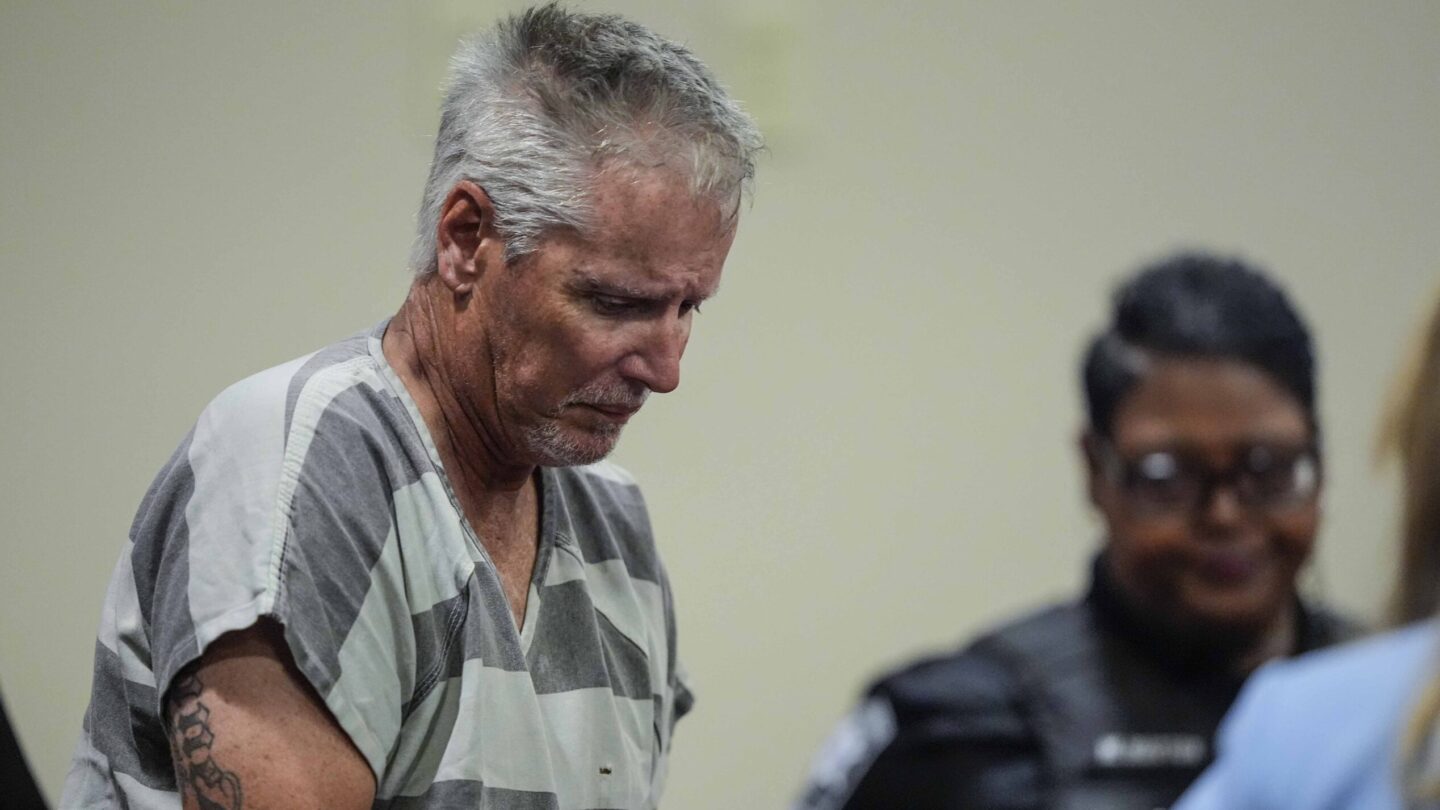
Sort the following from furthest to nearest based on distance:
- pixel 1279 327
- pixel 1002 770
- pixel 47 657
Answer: pixel 47 657, pixel 1279 327, pixel 1002 770

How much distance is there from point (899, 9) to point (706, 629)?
939mm

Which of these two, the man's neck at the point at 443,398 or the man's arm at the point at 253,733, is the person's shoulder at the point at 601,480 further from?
the man's arm at the point at 253,733

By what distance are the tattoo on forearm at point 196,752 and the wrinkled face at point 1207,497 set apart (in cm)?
65

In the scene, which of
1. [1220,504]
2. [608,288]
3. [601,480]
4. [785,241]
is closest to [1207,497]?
[1220,504]

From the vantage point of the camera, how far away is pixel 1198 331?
82 cm

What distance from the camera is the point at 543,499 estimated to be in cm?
147

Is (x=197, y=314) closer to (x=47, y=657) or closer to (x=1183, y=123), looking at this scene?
(x=47, y=657)

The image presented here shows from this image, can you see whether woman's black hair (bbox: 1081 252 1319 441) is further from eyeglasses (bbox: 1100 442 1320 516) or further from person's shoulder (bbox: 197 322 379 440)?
person's shoulder (bbox: 197 322 379 440)

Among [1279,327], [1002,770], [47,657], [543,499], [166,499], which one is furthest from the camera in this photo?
[47,657]

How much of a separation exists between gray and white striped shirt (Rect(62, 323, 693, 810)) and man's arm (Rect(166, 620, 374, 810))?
14 millimetres

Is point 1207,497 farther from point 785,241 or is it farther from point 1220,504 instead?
point 785,241

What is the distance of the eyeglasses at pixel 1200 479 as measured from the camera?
0.80 metres

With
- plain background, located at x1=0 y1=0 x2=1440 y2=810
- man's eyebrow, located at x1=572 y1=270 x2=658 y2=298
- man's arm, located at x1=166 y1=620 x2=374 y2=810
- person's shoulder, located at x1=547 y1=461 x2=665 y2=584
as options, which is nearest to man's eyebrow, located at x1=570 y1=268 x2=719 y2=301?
man's eyebrow, located at x1=572 y1=270 x2=658 y2=298

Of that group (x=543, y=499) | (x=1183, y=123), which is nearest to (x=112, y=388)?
(x=543, y=499)
